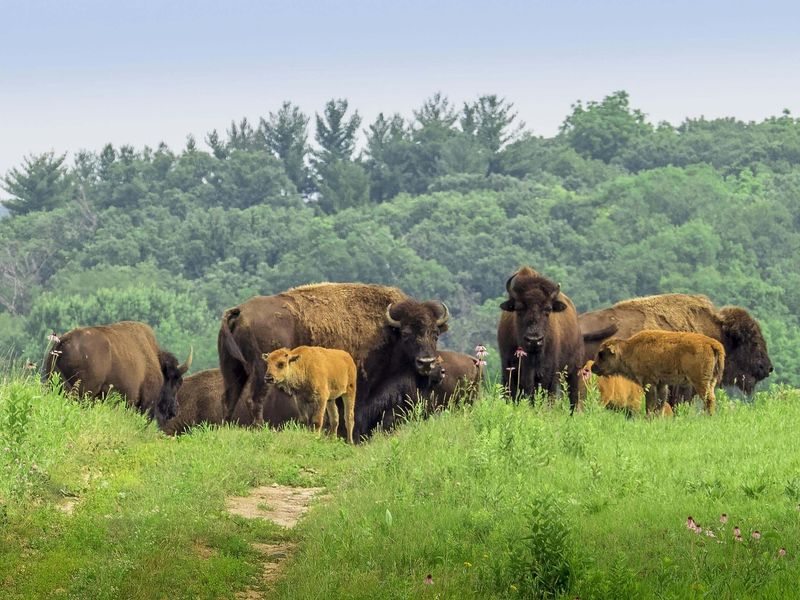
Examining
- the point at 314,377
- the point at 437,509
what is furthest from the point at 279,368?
the point at 437,509

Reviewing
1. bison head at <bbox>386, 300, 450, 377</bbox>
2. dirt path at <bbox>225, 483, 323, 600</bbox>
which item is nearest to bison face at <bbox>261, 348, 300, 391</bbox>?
bison head at <bbox>386, 300, 450, 377</bbox>

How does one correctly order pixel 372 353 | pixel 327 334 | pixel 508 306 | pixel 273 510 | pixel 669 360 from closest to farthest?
pixel 273 510 → pixel 669 360 → pixel 508 306 → pixel 327 334 → pixel 372 353

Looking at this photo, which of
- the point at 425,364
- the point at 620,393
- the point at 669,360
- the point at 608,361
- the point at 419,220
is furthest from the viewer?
the point at 419,220

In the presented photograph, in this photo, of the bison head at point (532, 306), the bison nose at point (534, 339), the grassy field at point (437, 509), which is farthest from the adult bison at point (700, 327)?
the grassy field at point (437, 509)

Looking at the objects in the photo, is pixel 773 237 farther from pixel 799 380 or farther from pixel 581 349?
pixel 581 349

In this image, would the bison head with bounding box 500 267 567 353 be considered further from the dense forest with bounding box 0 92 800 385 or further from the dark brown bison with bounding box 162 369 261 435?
the dense forest with bounding box 0 92 800 385

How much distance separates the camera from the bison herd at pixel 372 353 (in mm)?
17562

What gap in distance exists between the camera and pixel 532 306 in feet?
58.5

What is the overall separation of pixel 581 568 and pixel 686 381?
276 inches

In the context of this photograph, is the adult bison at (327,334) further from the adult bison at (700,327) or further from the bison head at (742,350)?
the bison head at (742,350)

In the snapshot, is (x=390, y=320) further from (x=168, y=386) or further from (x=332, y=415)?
(x=168, y=386)

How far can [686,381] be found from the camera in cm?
1559

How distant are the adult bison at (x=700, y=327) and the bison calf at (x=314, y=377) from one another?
3.51 metres

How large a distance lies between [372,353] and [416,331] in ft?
2.19
